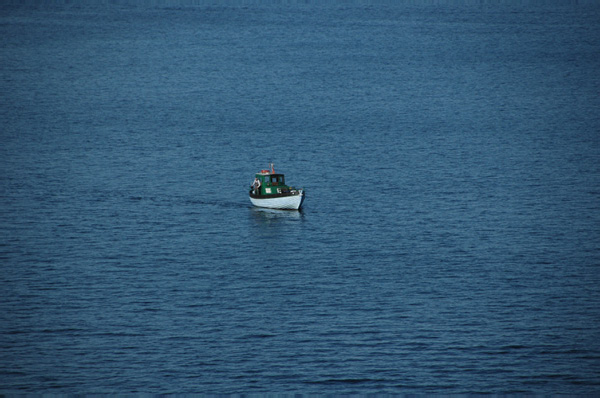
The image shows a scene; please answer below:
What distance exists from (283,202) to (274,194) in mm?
1523

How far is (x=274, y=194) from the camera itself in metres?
103

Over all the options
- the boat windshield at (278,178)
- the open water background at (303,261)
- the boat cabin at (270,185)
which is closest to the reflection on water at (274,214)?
the open water background at (303,261)

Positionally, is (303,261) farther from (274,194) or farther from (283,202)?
(274,194)

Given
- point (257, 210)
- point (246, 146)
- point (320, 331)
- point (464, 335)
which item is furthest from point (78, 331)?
Result: point (246, 146)

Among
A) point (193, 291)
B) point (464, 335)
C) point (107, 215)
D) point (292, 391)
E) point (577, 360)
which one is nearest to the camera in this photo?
point (292, 391)

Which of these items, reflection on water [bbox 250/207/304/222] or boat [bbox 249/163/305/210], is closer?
reflection on water [bbox 250/207/304/222]

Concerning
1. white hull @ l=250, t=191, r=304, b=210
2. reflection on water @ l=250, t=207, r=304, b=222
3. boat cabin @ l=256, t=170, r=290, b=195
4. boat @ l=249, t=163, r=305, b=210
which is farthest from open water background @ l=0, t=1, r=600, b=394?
boat cabin @ l=256, t=170, r=290, b=195

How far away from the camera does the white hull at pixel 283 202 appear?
3996 inches

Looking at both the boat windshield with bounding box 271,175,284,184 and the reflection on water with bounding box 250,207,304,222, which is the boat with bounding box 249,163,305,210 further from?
the reflection on water with bounding box 250,207,304,222

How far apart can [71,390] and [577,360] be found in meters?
38.2

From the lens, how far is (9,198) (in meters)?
108

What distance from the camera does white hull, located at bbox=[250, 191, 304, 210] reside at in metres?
102

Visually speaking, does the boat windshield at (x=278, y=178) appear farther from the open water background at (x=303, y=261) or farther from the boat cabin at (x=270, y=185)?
the open water background at (x=303, y=261)

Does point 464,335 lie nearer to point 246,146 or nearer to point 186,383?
point 186,383
